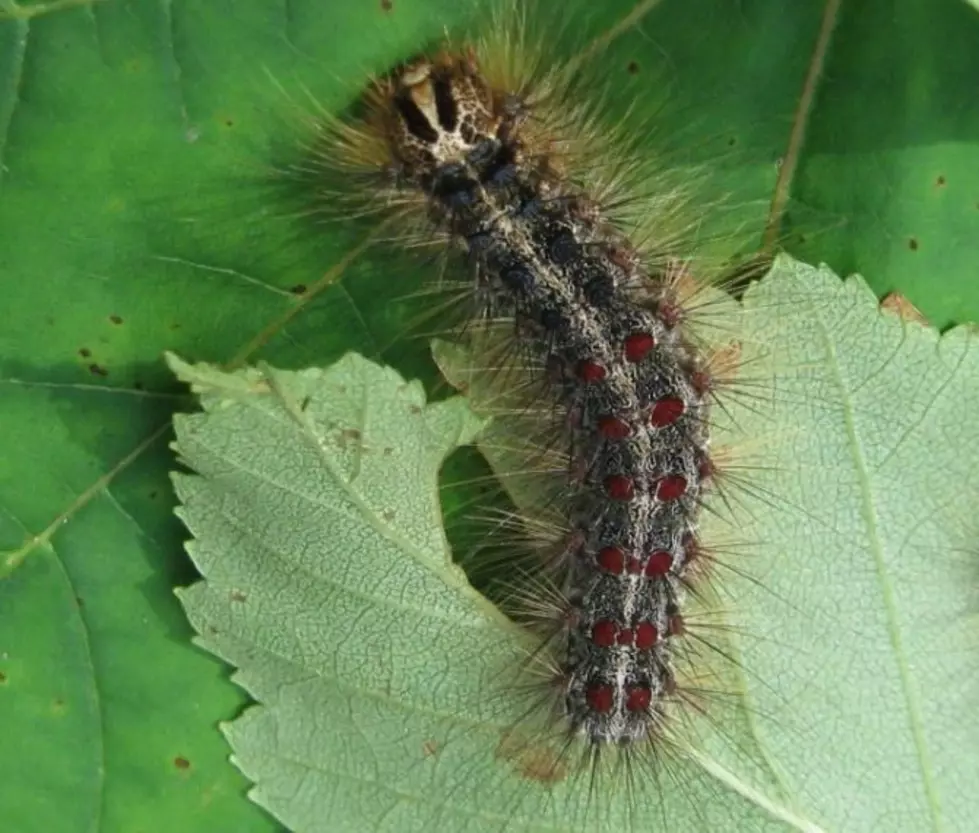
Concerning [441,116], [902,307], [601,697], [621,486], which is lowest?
[601,697]

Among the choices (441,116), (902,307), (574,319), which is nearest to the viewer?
(441,116)

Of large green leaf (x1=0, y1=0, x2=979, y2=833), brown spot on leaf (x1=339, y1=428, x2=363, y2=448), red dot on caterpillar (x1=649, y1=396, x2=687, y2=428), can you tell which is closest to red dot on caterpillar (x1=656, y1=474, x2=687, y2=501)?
red dot on caterpillar (x1=649, y1=396, x2=687, y2=428)

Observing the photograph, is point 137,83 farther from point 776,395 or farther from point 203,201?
point 776,395

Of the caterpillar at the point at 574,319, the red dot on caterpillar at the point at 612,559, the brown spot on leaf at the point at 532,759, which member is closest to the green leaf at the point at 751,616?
the brown spot on leaf at the point at 532,759

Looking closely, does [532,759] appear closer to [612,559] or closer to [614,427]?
[612,559]

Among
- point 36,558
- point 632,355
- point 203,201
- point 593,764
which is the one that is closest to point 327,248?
point 203,201

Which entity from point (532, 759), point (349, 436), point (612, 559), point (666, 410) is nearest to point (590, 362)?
point (666, 410)

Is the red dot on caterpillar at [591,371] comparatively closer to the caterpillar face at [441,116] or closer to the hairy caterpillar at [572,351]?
the hairy caterpillar at [572,351]
